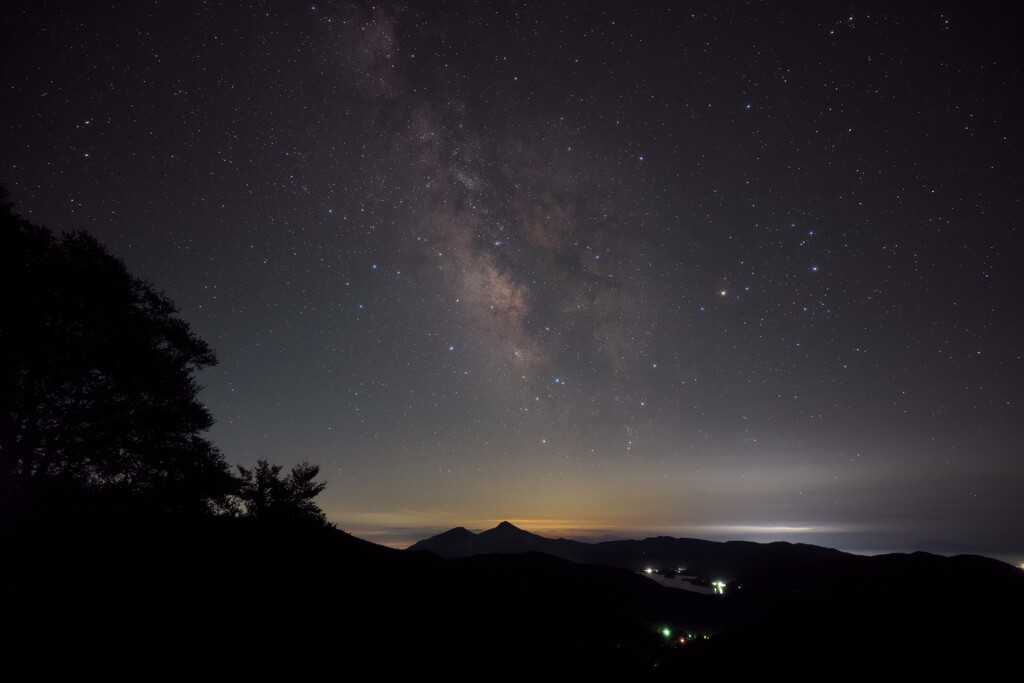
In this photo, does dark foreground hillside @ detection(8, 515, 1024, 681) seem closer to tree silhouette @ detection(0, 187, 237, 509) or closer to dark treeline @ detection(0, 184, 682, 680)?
dark treeline @ detection(0, 184, 682, 680)

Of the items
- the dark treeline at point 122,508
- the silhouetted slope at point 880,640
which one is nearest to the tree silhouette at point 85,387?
the dark treeline at point 122,508

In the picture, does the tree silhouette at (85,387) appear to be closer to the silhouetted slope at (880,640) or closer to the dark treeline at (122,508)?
the dark treeline at (122,508)

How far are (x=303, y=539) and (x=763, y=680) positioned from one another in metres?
43.4

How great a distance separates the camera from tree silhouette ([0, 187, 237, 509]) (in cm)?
1501

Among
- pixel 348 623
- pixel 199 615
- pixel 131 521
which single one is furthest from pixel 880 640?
pixel 131 521

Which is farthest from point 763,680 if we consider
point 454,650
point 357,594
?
point 357,594

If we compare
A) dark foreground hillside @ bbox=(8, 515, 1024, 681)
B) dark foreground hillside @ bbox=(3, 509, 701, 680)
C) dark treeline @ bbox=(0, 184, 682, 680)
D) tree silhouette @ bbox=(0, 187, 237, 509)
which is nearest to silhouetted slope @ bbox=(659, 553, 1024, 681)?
dark foreground hillside @ bbox=(8, 515, 1024, 681)

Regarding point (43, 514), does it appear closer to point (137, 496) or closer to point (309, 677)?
point (137, 496)

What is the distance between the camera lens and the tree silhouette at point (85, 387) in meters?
15.0

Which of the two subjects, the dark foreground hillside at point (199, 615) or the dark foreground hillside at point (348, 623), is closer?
the dark foreground hillside at point (199, 615)

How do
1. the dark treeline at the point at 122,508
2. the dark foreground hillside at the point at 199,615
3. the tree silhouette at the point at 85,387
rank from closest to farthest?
the dark foreground hillside at the point at 199,615 → the dark treeline at the point at 122,508 → the tree silhouette at the point at 85,387

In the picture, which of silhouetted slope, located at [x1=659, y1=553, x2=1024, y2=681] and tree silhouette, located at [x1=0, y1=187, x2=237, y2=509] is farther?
silhouetted slope, located at [x1=659, y1=553, x2=1024, y2=681]

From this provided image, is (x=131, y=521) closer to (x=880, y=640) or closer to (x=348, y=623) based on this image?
(x=348, y=623)

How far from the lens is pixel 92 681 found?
10.5 metres
